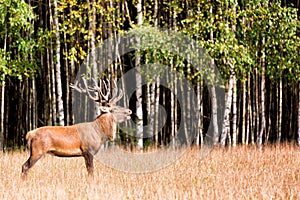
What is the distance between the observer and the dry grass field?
7090mm

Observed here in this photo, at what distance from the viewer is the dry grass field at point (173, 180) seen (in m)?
7.09

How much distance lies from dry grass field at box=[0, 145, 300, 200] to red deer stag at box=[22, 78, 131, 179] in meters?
0.35

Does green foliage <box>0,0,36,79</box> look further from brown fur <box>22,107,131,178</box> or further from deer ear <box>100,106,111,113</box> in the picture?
brown fur <box>22,107,131,178</box>

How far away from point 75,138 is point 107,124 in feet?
2.21

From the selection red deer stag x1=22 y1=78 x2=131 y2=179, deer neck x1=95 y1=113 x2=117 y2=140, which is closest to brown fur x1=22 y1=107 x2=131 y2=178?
red deer stag x1=22 y1=78 x2=131 y2=179

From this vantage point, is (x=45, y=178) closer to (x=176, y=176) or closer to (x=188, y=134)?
(x=176, y=176)

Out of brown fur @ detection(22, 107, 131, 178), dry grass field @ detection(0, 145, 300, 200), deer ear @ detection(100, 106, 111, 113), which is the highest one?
deer ear @ detection(100, 106, 111, 113)

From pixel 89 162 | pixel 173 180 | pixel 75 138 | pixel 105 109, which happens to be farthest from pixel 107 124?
pixel 173 180

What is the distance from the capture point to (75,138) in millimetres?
9250

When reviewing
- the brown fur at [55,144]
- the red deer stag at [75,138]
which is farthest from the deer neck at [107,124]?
the brown fur at [55,144]

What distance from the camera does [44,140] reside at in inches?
355

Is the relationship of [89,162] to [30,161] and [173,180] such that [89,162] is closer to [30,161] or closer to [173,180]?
[30,161]

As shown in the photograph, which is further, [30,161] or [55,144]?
[55,144]

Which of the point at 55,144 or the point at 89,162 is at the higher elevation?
the point at 55,144
